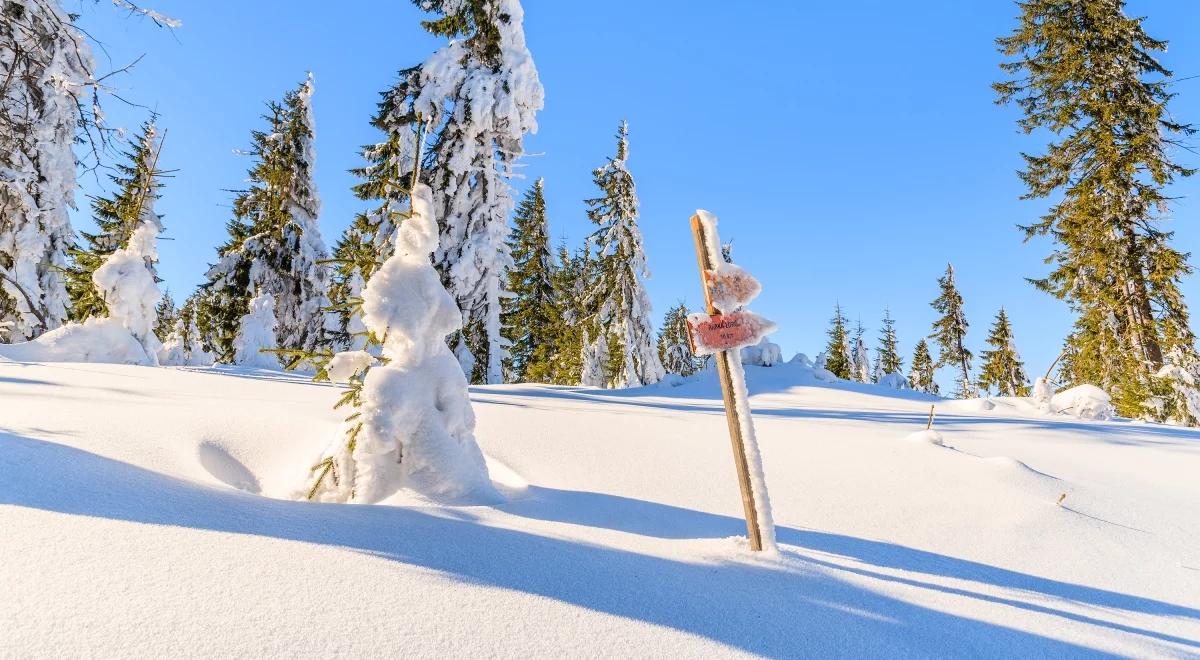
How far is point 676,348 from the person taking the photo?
3559 cm

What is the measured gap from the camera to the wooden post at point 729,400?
108 inches

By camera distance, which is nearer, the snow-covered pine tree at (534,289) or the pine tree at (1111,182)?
the pine tree at (1111,182)

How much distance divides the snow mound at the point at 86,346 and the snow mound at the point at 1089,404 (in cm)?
1652

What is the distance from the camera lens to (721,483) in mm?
4375

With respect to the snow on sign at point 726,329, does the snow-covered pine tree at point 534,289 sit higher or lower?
higher

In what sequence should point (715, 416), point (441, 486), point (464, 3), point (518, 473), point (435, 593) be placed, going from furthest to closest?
point (464, 3), point (715, 416), point (518, 473), point (441, 486), point (435, 593)

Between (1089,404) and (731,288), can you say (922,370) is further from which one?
(731,288)

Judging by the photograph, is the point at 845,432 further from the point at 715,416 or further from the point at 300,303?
the point at 300,303

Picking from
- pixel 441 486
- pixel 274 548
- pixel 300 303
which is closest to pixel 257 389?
pixel 441 486

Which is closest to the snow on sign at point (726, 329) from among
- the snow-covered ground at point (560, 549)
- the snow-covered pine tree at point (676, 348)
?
the snow-covered ground at point (560, 549)

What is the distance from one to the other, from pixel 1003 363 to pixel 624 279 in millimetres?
26991

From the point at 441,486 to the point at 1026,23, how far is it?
1849 cm

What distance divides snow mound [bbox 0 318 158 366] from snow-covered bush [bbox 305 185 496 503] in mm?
7782

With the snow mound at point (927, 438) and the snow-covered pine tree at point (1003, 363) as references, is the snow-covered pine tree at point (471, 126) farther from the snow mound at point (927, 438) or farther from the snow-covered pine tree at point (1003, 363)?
the snow-covered pine tree at point (1003, 363)
